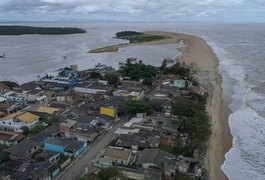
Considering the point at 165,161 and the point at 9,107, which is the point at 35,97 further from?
the point at 165,161

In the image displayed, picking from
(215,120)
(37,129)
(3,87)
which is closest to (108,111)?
(37,129)

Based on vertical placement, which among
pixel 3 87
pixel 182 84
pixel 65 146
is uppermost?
pixel 182 84

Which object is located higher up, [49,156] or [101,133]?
[49,156]

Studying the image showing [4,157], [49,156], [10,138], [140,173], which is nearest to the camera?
[140,173]

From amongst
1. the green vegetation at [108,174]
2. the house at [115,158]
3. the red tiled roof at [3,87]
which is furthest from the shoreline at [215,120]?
the red tiled roof at [3,87]

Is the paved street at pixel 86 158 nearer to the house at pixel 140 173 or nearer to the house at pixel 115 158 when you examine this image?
the house at pixel 115 158

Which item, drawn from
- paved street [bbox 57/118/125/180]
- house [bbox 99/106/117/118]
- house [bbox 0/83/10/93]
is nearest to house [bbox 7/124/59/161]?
paved street [bbox 57/118/125/180]
